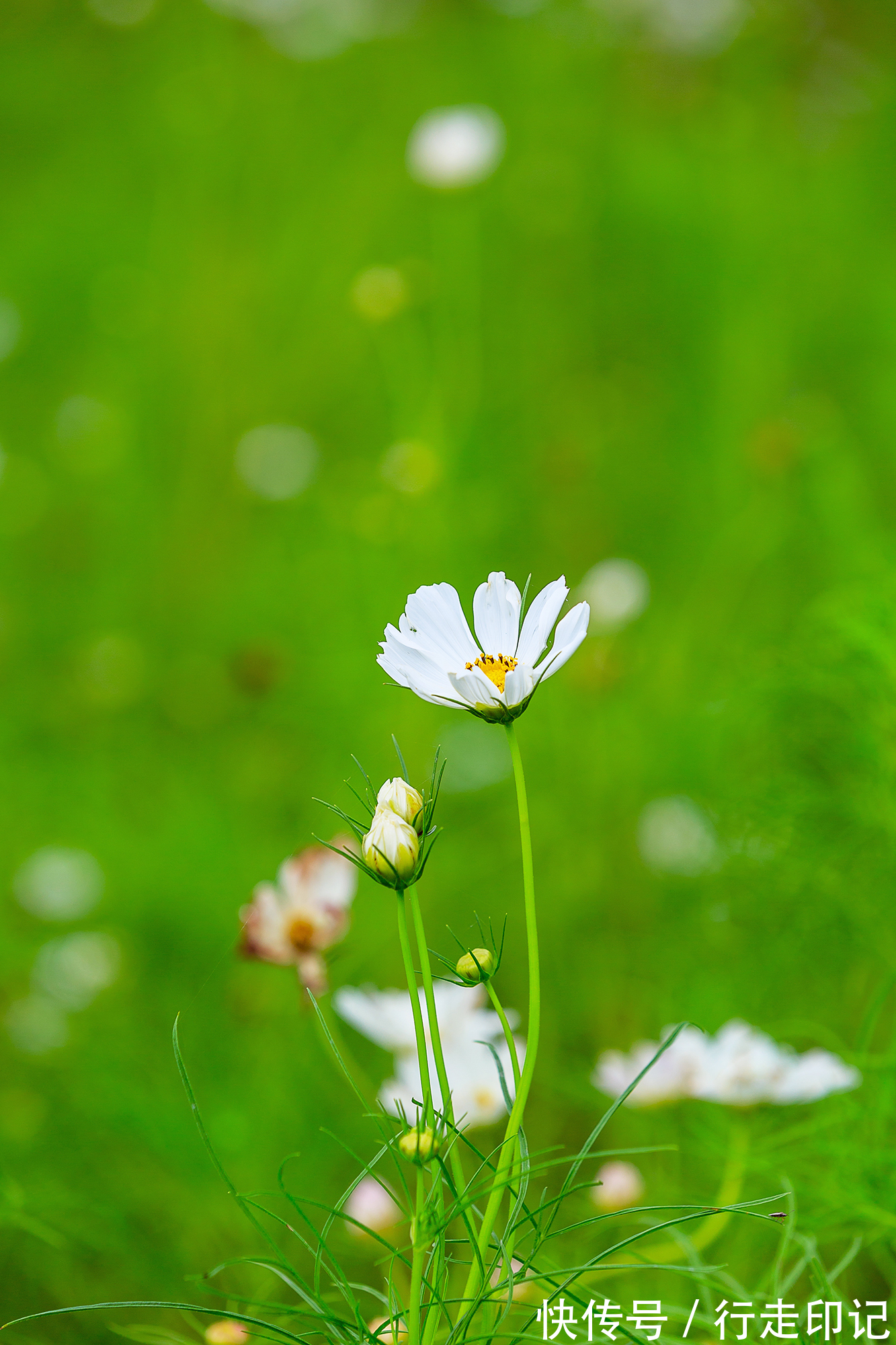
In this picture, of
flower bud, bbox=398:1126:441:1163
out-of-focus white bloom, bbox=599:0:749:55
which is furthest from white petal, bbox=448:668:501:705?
out-of-focus white bloom, bbox=599:0:749:55

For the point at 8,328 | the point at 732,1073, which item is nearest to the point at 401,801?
the point at 732,1073

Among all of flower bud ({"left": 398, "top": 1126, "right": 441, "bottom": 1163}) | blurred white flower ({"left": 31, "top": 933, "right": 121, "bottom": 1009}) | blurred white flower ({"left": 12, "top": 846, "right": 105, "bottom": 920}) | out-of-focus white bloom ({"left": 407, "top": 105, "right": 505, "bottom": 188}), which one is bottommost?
flower bud ({"left": 398, "top": 1126, "right": 441, "bottom": 1163})

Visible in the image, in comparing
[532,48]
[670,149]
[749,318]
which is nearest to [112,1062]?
[749,318]

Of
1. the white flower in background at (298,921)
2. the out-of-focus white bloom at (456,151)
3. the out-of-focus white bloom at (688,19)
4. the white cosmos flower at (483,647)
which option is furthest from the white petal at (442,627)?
the out-of-focus white bloom at (688,19)

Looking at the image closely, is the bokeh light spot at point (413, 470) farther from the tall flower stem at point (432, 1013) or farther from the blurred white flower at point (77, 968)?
the tall flower stem at point (432, 1013)

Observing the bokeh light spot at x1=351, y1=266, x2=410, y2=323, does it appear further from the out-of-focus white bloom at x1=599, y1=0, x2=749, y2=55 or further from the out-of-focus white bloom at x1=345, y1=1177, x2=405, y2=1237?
the out-of-focus white bloom at x1=599, y1=0, x2=749, y2=55

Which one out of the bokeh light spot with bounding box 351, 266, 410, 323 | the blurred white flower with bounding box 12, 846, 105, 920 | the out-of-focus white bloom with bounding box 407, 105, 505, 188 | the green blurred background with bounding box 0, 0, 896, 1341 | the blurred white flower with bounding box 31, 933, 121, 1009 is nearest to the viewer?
the green blurred background with bounding box 0, 0, 896, 1341

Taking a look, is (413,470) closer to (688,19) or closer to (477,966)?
(477,966)
